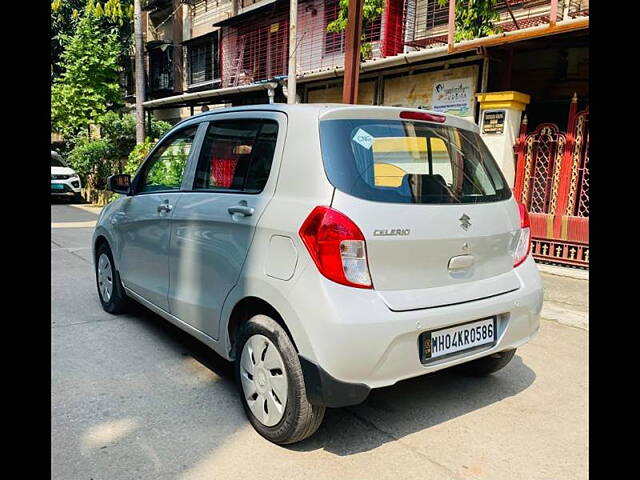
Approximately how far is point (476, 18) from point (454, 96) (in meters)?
1.42

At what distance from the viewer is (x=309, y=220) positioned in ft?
8.09

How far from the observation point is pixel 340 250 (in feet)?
7.85

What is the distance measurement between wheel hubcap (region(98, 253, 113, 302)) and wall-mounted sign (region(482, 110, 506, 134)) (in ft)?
19.4

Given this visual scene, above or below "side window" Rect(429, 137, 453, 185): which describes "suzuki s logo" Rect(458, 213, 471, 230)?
below

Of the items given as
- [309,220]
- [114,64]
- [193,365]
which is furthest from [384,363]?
[114,64]

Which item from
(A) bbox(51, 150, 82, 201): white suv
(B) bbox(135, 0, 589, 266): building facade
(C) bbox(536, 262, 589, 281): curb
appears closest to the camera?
(C) bbox(536, 262, 589, 281): curb

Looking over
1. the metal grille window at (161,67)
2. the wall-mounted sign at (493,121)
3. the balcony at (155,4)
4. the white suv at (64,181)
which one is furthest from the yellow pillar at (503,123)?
the balcony at (155,4)

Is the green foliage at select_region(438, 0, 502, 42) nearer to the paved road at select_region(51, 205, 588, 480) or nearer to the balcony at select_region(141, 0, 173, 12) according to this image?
the paved road at select_region(51, 205, 588, 480)

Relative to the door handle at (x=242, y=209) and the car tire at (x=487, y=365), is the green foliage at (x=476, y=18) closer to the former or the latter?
the car tire at (x=487, y=365)

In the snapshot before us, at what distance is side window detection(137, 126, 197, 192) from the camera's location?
3.71 meters

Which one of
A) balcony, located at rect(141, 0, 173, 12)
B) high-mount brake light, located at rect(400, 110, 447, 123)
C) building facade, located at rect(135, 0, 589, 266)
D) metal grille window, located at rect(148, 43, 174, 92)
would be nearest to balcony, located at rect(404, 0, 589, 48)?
building facade, located at rect(135, 0, 589, 266)

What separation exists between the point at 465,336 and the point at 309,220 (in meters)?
1.04

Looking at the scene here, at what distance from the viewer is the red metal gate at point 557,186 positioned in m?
6.95
